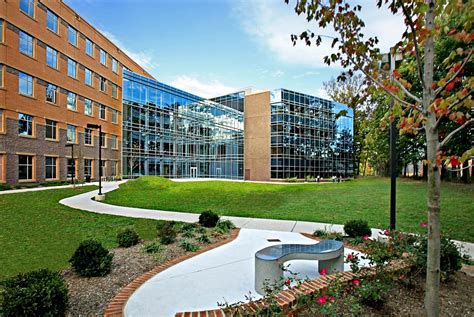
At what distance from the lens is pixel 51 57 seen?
1070 inches

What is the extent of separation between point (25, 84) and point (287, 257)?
2826cm

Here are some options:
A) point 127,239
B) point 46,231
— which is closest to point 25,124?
point 46,231

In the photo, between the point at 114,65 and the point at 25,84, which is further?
the point at 114,65

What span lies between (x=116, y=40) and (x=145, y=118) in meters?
11.9

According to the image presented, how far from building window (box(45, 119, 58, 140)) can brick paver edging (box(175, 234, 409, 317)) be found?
95.8 feet

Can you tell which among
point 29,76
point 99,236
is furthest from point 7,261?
point 29,76

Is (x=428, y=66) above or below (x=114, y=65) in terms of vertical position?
below

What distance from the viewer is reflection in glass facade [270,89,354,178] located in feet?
138

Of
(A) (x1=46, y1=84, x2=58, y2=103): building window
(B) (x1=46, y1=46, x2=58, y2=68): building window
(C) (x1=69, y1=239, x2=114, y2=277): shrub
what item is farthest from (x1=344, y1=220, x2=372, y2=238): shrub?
(B) (x1=46, y1=46, x2=58, y2=68): building window

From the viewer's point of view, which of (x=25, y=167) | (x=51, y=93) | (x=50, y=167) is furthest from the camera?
(x=51, y=93)

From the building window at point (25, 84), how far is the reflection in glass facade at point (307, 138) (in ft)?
97.6

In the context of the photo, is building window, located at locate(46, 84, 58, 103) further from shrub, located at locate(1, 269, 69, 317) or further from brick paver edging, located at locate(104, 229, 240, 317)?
shrub, located at locate(1, 269, 69, 317)

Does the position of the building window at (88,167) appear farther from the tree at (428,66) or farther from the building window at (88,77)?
the tree at (428,66)

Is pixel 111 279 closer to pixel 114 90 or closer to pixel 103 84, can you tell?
pixel 103 84
